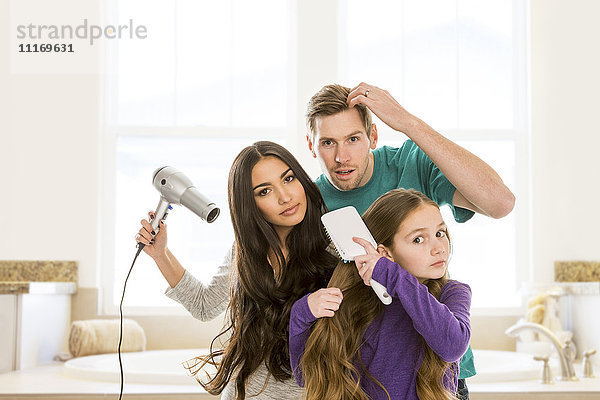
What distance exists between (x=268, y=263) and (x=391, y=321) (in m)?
0.31

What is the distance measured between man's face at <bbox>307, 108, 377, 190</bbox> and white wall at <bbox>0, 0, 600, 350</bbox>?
72.0 inches

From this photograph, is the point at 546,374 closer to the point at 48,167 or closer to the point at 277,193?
the point at 277,193

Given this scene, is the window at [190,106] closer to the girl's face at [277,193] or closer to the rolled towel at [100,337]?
the rolled towel at [100,337]

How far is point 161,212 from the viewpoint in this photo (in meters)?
1.60

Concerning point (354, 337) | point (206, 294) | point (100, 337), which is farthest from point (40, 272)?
point (354, 337)

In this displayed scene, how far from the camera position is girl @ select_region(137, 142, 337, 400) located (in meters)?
1.49

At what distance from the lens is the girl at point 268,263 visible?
149 cm

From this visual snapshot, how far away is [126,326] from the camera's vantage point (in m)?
3.18

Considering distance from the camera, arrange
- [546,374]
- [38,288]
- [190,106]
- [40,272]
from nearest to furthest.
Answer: [546,374] → [38,288] → [40,272] → [190,106]

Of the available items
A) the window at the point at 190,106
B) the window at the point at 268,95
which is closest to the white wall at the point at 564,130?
the window at the point at 268,95

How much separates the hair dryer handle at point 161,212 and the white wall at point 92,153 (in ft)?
6.06

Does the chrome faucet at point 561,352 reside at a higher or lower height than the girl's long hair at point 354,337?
lower

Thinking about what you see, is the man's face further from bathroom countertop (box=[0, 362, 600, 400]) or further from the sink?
the sink

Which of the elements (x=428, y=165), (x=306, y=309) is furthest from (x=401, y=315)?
(x=428, y=165)
